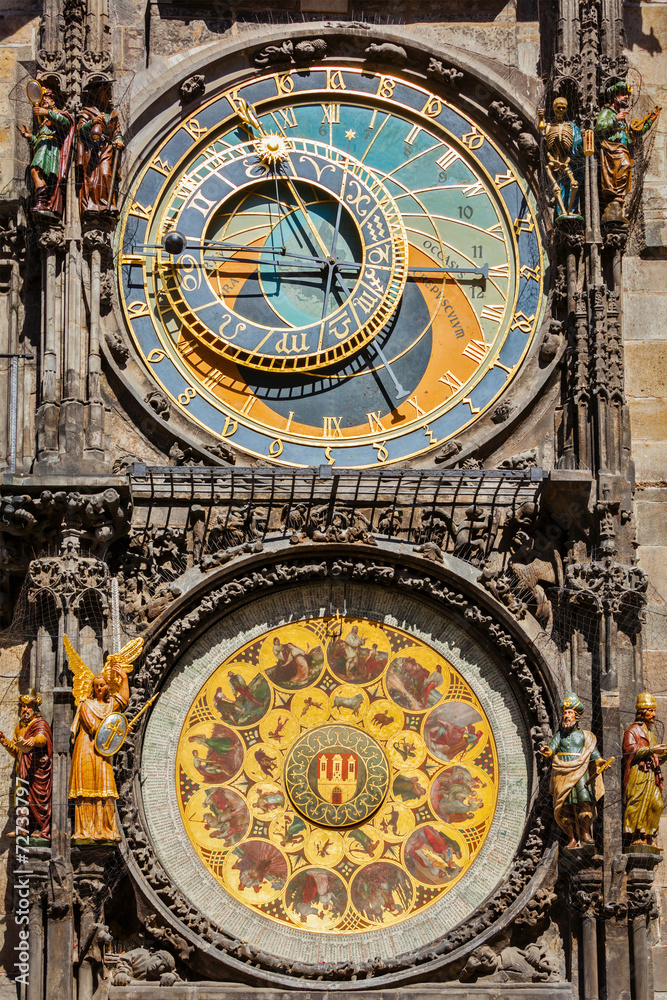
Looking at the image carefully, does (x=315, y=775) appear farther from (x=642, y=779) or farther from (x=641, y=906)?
(x=641, y=906)

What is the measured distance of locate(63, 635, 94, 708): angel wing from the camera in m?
14.9

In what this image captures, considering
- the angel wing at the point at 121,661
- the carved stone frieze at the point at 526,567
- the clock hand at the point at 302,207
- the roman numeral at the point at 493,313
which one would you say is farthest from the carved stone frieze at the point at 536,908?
the clock hand at the point at 302,207

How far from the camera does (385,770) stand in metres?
15.5

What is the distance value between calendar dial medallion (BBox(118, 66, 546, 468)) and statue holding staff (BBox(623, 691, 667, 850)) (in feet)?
9.21

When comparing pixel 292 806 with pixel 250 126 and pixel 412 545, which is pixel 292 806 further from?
pixel 250 126

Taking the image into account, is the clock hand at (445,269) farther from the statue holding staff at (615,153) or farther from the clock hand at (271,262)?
the statue holding staff at (615,153)

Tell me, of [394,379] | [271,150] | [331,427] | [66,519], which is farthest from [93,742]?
[271,150]

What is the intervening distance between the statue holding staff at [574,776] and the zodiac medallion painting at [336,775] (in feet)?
2.27

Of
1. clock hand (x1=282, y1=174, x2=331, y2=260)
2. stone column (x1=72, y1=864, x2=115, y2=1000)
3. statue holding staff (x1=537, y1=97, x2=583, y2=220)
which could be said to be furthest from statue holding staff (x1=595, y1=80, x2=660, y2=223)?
stone column (x1=72, y1=864, x2=115, y2=1000)

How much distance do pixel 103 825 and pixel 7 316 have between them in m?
4.19

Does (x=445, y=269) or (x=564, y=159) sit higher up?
(x=564, y=159)

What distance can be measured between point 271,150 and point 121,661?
4.53 meters

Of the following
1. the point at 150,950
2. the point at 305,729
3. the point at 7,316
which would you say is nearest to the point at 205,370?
the point at 7,316

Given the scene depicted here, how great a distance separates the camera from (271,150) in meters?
16.9
